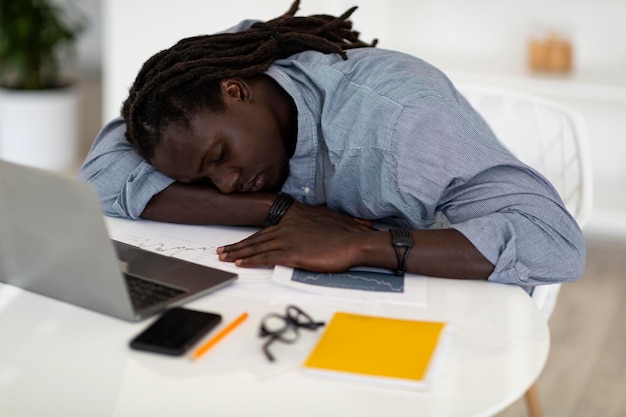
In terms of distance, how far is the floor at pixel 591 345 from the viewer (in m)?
2.12

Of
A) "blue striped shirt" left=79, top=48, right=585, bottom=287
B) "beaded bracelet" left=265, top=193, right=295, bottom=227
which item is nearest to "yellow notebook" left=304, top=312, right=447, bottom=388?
"blue striped shirt" left=79, top=48, right=585, bottom=287

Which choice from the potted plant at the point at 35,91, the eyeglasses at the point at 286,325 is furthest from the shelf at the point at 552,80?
the eyeglasses at the point at 286,325

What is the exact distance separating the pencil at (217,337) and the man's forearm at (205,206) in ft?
1.34

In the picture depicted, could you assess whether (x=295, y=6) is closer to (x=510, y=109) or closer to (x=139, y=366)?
(x=510, y=109)

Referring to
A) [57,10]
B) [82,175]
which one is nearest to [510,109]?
[82,175]

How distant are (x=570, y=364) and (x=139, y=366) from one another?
170cm

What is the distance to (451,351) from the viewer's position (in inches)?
37.5

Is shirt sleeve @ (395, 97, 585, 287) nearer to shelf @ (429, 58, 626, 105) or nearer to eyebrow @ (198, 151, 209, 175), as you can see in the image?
eyebrow @ (198, 151, 209, 175)

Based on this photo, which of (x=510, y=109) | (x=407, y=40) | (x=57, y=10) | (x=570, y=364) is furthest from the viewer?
(x=57, y=10)

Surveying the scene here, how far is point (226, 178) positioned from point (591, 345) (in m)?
1.46

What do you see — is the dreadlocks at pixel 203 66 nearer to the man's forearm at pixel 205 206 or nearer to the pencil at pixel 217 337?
the man's forearm at pixel 205 206

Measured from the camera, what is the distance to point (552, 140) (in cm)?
175

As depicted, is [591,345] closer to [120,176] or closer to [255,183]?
[255,183]

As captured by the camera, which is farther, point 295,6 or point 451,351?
point 295,6
